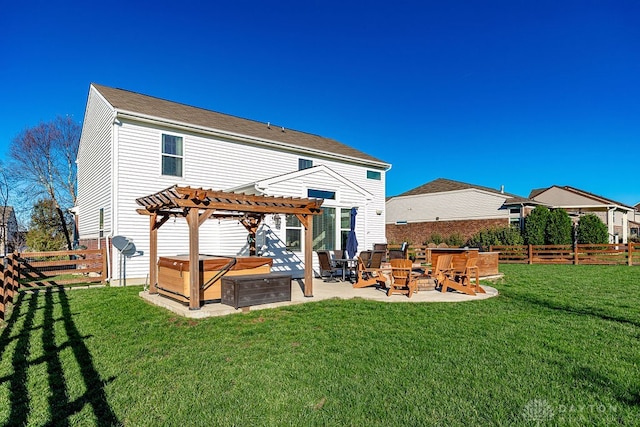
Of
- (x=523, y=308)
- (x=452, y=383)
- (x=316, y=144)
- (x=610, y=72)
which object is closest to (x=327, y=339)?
(x=452, y=383)


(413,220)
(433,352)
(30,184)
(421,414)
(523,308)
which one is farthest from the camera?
(413,220)

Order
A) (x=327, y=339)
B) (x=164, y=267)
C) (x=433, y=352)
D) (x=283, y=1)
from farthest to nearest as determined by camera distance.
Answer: (x=283, y=1) < (x=164, y=267) < (x=327, y=339) < (x=433, y=352)

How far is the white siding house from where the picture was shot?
11664 millimetres

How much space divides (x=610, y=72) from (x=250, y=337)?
61.4ft

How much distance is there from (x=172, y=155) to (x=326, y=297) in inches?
310

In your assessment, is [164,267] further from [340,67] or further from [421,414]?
[340,67]

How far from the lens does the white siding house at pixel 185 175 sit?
11.7 meters

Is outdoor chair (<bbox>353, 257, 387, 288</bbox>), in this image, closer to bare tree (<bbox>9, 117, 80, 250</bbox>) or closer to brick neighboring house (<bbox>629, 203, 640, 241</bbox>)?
bare tree (<bbox>9, 117, 80, 250</bbox>)

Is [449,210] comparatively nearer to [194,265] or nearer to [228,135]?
[228,135]

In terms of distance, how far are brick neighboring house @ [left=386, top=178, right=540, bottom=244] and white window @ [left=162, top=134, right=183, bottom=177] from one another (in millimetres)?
21406

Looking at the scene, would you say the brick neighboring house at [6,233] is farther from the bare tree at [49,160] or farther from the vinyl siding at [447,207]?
the vinyl siding at [447,207]

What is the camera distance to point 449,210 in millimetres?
28688

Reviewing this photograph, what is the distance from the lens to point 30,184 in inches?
961

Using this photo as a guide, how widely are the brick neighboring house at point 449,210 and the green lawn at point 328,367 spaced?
65.1 ft
